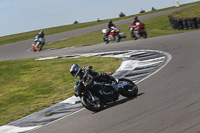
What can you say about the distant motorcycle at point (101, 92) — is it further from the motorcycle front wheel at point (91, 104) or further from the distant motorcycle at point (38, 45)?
the distant motorcycle at point (38, 45)

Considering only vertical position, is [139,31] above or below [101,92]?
above

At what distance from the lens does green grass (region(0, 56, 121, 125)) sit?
425 inches

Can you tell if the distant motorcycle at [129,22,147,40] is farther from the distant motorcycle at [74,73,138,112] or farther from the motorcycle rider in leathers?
the motorcycle rider in leathers

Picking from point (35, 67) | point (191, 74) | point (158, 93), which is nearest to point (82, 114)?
point (158, 93)

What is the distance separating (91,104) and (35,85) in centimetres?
608

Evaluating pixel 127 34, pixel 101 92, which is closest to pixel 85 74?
pixel 101 92

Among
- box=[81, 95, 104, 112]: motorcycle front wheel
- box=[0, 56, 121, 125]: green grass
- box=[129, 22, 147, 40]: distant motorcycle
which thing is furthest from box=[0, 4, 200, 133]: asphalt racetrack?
box=[129, 22, 147, 40]: distant motorcycle

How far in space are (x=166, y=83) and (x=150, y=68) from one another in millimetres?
3211

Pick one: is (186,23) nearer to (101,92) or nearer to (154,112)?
(101,92)

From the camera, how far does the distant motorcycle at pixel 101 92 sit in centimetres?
842

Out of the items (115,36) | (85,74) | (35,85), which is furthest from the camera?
(115,36)

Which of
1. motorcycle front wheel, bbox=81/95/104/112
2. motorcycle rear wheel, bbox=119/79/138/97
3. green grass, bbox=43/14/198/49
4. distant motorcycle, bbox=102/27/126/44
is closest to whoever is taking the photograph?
motorcycle front wheel, bbox=81/95/104/112

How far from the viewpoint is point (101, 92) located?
8758 mm

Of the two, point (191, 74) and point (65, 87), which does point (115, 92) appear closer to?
point (191, 74)
